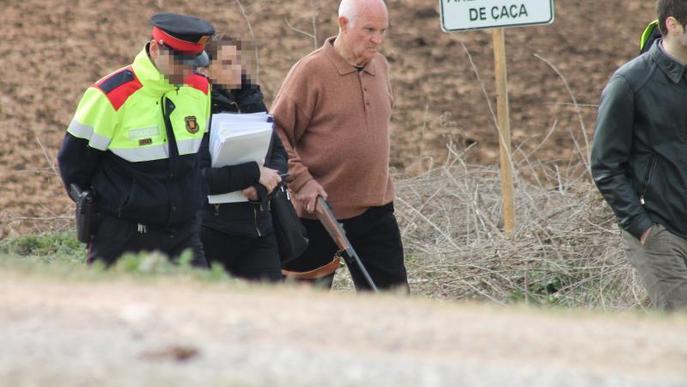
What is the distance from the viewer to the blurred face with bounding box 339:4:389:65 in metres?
8.01

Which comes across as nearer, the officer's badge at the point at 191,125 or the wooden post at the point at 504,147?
the officer's badge at the point at 191,125

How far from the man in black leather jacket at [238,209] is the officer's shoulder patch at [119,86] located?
25.2 inches

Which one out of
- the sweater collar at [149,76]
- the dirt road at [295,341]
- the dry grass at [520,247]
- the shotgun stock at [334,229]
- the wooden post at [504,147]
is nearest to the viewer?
the dirt road at [295,341]

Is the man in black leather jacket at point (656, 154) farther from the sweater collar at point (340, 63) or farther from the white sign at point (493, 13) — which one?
the white sign at point (493, 13)

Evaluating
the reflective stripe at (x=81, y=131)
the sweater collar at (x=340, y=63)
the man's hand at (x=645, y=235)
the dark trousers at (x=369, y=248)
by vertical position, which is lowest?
the dark trousers at (x=369, y=248)

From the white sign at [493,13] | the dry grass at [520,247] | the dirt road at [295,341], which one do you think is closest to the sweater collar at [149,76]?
the dirt road at [295,341]

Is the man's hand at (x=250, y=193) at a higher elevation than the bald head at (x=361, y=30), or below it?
below

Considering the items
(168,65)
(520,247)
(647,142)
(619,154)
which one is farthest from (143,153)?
(520,247)

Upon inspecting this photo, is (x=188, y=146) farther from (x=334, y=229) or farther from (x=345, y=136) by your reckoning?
(x=345, y=136)

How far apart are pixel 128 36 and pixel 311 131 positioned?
19.5 feet

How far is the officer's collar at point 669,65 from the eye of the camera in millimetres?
6938

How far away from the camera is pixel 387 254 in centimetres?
819

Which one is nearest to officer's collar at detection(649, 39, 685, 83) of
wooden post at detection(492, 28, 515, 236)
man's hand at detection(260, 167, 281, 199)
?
man's hand at detection(260, 167, 281, 199)

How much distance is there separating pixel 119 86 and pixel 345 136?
4.83ft
